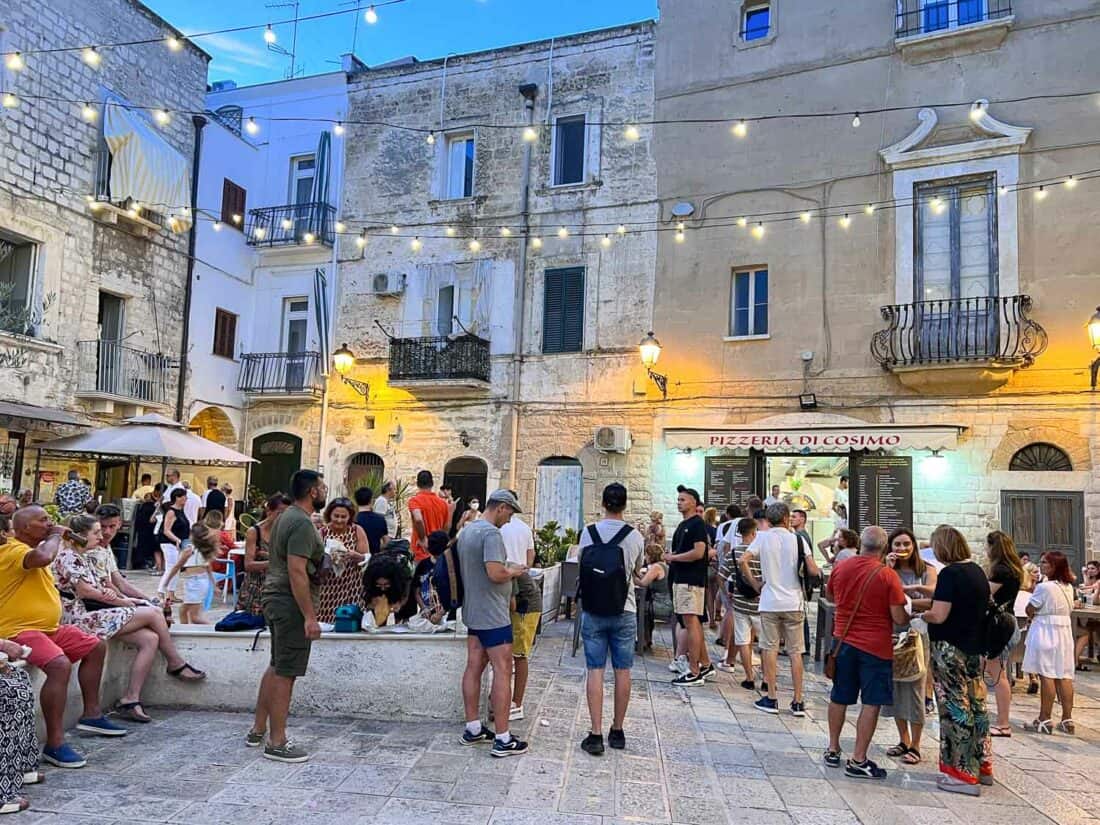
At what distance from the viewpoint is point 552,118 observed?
1576 cm

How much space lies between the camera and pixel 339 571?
632cm

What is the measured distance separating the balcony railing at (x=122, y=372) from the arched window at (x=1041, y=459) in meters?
14.3

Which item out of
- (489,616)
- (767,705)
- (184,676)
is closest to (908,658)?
(767,705)

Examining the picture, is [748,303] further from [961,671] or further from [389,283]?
[961,671]

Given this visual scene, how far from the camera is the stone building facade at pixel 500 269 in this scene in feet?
49.0

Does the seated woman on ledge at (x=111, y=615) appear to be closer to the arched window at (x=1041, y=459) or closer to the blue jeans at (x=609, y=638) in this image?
the blue jeans at (x=609, y=638)

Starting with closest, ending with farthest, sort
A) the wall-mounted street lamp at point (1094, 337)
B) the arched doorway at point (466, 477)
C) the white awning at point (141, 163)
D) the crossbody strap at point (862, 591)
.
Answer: the crossbody strap at point (862, 591) < the wall-mounted street lamp at point (1094, 337) < the white awning at point (141, 163) < the arched doorway at point (466, 477)

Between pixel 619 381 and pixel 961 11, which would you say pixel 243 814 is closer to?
pixel 619 381

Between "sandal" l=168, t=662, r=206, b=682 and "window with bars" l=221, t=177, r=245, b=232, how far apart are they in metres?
13.3

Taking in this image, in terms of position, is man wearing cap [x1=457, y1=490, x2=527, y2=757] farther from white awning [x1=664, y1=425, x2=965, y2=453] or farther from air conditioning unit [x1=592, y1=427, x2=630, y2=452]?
air conditioning unit [x1=592, y1=427, x2=630, y2=452]

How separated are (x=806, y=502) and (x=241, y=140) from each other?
13.5 meters

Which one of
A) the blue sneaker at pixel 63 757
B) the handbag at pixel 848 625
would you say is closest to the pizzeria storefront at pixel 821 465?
the handbag at pixel 848 625

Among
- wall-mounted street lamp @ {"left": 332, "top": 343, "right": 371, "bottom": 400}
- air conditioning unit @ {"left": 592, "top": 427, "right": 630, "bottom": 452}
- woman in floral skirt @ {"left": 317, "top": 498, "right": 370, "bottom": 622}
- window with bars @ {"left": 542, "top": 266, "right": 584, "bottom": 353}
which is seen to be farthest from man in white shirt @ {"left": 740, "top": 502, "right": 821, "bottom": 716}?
wall-mounted street lamp @ {"left": 332, "top": 343, "right": 371, "bottom": 400}

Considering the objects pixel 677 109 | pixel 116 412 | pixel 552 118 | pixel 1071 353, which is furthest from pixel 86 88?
pixel 1071 353
